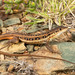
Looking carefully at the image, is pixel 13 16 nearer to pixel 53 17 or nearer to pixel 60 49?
pixel 53 17

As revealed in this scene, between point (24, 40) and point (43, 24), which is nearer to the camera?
point (24, 40)

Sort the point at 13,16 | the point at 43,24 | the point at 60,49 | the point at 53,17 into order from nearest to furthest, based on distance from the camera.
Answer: the point at 60,49, the point at 53,17, the point at 43,24, the point at 13,16

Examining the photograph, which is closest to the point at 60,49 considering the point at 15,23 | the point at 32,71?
the point at 32,71

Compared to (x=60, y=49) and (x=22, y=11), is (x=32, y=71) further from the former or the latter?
(x=22, y=11)

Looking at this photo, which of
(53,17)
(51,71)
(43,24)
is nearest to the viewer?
(51,71)

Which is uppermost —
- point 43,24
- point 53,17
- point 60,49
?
point 53,17

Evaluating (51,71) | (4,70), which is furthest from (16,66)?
(51,71)

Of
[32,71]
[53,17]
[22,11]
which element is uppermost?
[22,11]

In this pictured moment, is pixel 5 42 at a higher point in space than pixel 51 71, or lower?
higher

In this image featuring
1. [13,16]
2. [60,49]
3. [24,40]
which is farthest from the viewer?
[13,16]
